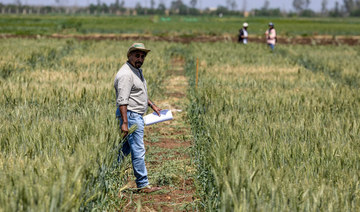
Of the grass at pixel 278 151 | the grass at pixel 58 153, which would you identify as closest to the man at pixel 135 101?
the grass at pixel 58 153

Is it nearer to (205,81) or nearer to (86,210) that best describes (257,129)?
(86,210)

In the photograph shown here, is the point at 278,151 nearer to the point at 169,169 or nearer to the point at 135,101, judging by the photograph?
the point at 135,101

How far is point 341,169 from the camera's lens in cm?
427

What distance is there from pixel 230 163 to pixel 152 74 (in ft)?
28.1

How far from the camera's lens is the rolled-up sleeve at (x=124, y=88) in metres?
5.19

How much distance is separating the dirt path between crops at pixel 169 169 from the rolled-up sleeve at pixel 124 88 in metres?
1.00

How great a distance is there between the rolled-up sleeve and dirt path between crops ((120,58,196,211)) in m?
1.00

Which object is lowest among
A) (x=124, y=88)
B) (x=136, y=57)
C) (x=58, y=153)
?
(x=58, y=153)

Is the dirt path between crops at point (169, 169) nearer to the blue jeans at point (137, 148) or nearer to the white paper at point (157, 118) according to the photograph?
the blue jeans at point (137, 148)

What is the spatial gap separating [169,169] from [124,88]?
5.43ft

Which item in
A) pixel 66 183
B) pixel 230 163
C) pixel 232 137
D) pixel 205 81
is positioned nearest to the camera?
pixel 66 183

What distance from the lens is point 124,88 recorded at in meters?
5.21

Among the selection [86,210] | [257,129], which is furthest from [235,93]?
[86,210]

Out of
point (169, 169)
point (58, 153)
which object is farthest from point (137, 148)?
point (58, 153)
